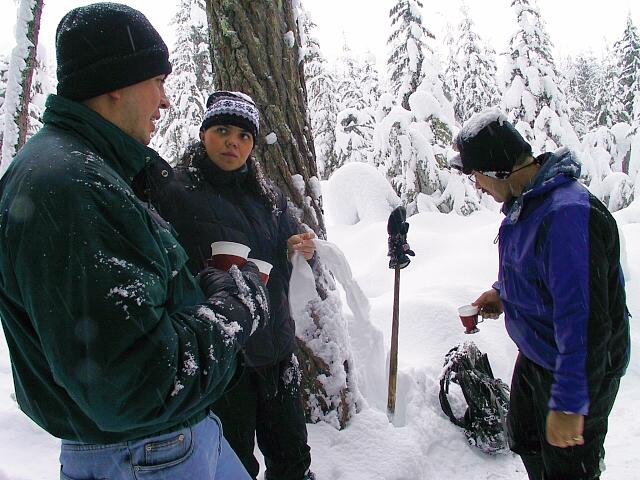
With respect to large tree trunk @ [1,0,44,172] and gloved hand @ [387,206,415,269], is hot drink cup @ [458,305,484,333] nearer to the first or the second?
gloved hand @ [387,206,415,269]

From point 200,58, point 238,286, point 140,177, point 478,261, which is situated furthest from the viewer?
point 200,58

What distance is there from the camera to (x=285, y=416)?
2482 mm

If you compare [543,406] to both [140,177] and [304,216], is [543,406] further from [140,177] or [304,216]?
[140,177]

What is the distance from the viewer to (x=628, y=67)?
1029 inches

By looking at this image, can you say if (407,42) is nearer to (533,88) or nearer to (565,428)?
(533,88)

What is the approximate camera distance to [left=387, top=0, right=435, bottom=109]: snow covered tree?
51.6 ft

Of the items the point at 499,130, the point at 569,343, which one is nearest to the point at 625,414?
the point at 569,343

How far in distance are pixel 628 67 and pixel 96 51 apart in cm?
3177

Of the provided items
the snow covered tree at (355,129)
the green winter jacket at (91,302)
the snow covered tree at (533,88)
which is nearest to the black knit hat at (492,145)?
the green winter jacket at (91,302)

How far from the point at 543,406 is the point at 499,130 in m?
1.36

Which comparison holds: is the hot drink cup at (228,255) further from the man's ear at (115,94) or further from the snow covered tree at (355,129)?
the snow covered tree at (355,129)

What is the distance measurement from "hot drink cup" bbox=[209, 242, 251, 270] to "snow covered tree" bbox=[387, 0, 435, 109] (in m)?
15.6

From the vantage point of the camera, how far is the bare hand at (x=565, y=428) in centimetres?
194

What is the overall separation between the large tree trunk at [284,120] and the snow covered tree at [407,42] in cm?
1362
